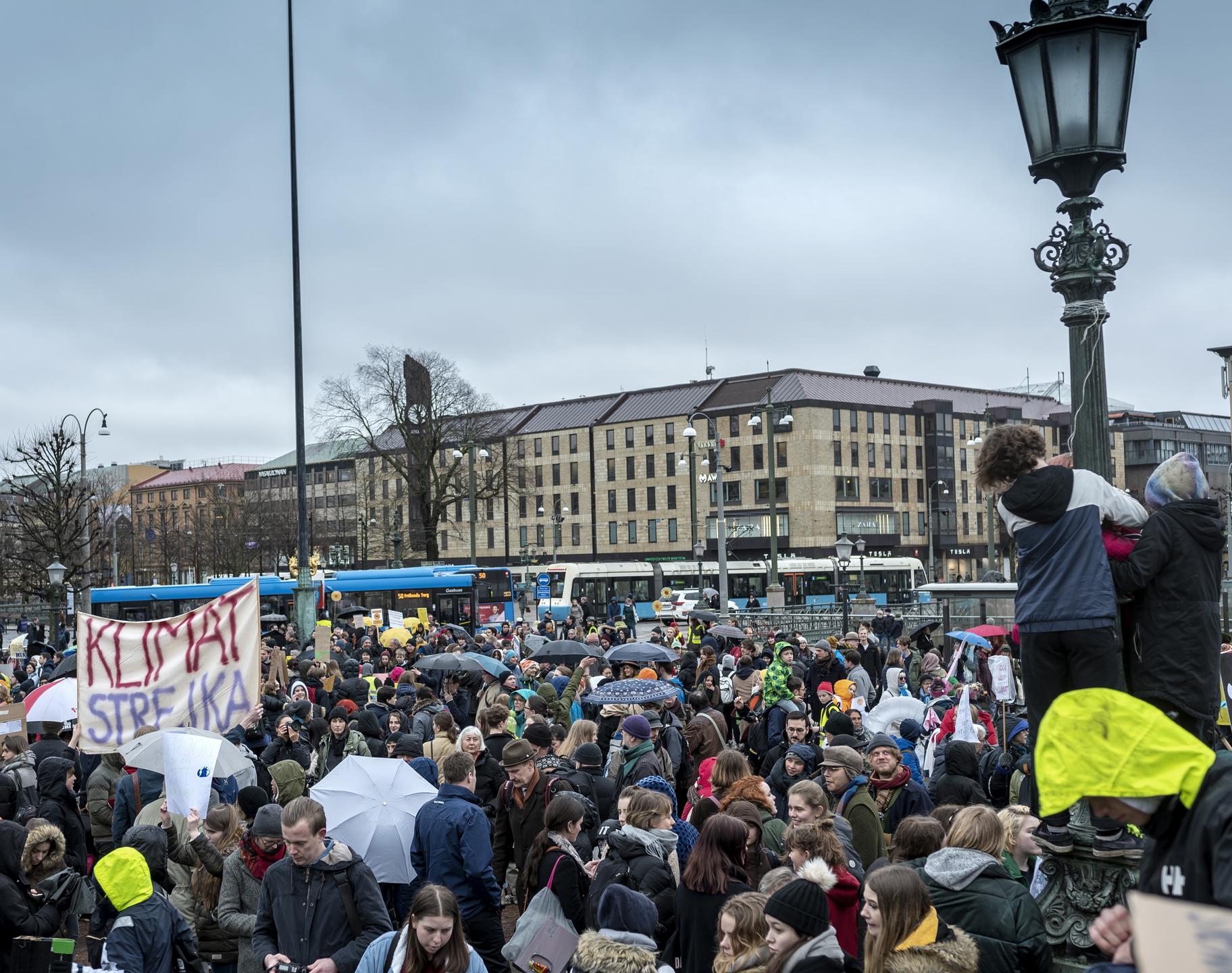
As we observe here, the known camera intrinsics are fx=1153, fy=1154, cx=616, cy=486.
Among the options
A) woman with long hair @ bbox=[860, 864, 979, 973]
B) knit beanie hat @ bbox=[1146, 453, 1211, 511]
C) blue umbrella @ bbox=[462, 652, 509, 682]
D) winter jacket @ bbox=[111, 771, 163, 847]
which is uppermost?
knit beanie hat @ bbox=[1146, 453, 1211, 511]

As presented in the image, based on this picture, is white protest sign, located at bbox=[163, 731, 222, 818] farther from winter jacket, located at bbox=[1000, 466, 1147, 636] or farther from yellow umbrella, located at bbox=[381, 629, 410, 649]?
yellow umbrella, located at bbox=[381, 629, 410, 649]

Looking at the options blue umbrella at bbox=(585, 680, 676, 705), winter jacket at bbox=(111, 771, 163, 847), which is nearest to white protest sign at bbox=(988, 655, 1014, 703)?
blue umbrella at bbox=(585, 680, 676, 705)

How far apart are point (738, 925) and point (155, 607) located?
4153 cm

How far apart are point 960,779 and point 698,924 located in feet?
10.7

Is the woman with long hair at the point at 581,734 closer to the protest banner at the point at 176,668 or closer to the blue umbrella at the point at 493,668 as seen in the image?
the protest banner at the point at 176,668

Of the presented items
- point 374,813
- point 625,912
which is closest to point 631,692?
point 374,813

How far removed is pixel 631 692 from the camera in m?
9.98

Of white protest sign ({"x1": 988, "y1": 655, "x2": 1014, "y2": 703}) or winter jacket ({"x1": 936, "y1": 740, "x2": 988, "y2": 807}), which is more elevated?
white protest sign ({"x1": 988, "y1": 655, "x2": 1014, "y2": 703})

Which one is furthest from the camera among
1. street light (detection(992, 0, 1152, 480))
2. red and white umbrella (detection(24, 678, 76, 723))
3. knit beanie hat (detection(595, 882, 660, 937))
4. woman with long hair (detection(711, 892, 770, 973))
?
red and white umbrella (detection(24, 678, 76, 723))

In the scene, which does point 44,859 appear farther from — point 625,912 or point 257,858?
point 625,912

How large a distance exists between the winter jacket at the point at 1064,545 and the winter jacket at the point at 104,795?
758 centimetres

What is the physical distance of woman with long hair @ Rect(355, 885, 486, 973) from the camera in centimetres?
457

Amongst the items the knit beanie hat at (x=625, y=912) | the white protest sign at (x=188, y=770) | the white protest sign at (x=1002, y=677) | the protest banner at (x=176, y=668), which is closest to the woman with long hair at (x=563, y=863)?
the knit beanie hat at (x=625, y=912)

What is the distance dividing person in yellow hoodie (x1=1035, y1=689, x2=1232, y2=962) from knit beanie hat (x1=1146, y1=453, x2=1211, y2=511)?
1203 millimetres
